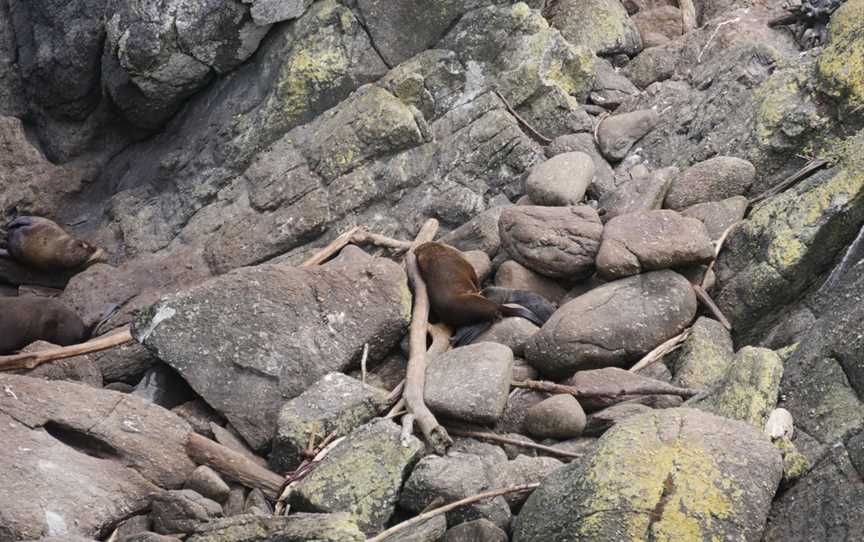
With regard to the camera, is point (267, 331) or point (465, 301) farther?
point (465, 301)

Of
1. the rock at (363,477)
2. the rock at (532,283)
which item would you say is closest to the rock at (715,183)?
the rock at (532,283)

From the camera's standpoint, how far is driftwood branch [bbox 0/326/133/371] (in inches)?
338

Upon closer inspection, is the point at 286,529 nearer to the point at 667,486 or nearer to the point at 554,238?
the point at 667,486

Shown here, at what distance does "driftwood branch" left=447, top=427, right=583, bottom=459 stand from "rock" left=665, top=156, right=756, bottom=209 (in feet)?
10.2

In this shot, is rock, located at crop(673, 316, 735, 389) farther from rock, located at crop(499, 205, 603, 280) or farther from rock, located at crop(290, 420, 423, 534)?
rock, located at crop(290, 420, 423, 534)

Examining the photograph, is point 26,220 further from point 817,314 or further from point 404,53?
point 817,314

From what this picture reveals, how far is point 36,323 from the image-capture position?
381 inches

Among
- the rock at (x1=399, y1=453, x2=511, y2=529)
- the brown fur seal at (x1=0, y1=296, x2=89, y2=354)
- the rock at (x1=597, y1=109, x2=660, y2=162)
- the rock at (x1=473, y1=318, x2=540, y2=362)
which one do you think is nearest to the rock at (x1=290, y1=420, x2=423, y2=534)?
the rock at (x1=399, y1=453, x2=511, y2=529)

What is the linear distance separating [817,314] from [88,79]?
8.29 m

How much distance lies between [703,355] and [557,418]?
3.93 feet

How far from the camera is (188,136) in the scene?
11117mm

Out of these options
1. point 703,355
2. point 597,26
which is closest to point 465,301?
point 703,355

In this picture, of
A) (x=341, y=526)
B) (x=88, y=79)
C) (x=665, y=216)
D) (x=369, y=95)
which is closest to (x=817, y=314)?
(x=665, y=216)

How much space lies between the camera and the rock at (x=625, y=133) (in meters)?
10.4
